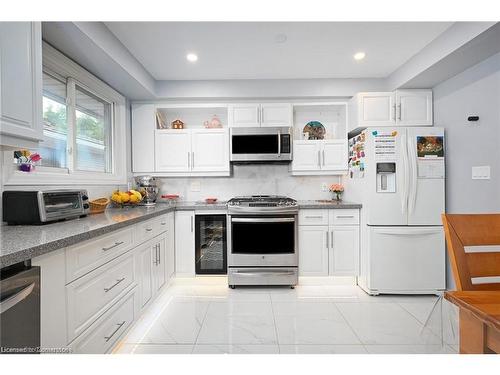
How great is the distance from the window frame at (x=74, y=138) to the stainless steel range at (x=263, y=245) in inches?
56.1

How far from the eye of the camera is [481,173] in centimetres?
241

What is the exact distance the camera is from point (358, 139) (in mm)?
3129

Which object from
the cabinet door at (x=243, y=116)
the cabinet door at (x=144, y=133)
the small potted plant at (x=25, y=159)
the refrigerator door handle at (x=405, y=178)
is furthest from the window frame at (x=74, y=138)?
the refrigerator door handle at (x=405, y=178)

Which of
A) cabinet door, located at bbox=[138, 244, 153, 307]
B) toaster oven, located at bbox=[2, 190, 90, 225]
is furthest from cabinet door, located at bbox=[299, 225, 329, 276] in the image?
toaster oven, located at bbox=[2, 190, 90, 225]

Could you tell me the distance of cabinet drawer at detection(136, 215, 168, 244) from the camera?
7.19ft

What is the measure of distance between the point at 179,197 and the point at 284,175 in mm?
1460

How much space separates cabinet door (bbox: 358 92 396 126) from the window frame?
2.79 meters

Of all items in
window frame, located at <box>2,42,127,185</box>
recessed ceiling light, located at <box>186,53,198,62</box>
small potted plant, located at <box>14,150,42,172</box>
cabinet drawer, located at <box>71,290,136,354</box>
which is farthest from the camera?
recessed ceiling light, located at <box>186,53,198,62</box>

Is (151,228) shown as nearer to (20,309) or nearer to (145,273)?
(145,273)

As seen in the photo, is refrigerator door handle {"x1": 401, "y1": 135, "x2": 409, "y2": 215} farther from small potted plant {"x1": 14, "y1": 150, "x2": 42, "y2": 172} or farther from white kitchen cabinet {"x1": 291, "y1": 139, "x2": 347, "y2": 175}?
small potted plant {"x1": 14, "y1": 150, "x2": 42, "y2": 172}

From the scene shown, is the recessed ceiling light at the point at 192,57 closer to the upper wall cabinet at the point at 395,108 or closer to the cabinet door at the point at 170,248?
the cabinet door at the point at 170,248

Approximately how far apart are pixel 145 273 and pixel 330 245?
1.99 m

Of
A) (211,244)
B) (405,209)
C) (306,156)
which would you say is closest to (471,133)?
(405,209)

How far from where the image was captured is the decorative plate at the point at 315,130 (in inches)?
146
